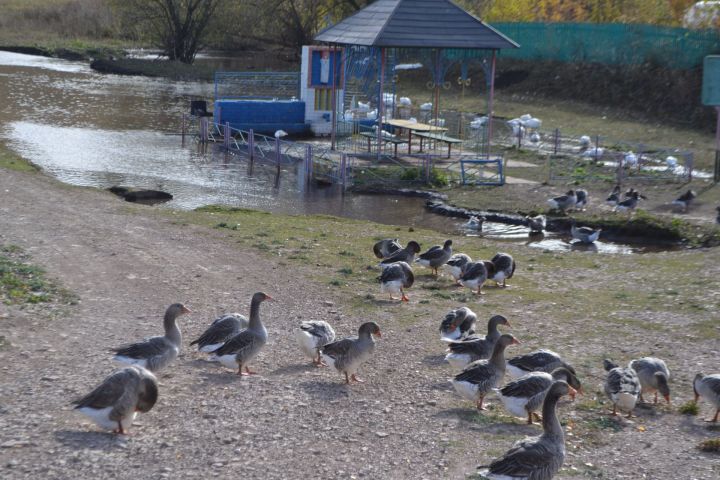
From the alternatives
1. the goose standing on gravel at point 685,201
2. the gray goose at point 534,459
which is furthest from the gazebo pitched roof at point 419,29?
the gray goose at point 534,459

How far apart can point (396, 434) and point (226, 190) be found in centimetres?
1703

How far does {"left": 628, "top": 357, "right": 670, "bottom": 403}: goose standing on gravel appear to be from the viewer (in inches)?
448

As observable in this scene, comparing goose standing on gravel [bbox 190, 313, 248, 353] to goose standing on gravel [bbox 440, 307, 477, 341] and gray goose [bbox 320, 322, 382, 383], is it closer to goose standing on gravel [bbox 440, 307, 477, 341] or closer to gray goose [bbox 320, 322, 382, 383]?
gray goose [bbox 320, 322, 382, 383]

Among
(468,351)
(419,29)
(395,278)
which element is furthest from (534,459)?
(419,29)

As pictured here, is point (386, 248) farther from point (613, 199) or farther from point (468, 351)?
point (613, 199)

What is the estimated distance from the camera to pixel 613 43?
4384cm

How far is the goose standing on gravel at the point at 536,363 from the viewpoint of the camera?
11.6 meters

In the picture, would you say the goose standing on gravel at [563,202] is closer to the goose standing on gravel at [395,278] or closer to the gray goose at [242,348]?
the goose standing on gravel at [395,278]

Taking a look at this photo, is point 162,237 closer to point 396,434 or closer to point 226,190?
point 226,190

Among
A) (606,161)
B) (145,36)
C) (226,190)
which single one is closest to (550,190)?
(606,161)

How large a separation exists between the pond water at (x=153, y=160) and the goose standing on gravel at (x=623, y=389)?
10.4 metres

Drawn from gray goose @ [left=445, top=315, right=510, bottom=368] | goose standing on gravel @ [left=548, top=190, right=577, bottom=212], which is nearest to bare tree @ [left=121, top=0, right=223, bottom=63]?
goose standing on gravel @ [left=548, top=190, right=577, bottom=212]

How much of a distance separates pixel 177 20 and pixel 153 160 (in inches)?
1279

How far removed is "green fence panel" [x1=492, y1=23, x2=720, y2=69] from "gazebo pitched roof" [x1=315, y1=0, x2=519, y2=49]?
1343cm
